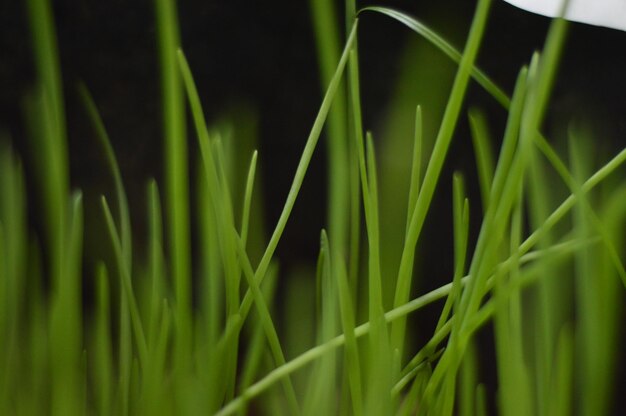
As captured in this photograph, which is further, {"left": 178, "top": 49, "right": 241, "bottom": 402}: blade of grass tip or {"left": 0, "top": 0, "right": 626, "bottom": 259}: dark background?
{"left": 0, "top": 0, "right": 626, "bottom": 259}: dark background

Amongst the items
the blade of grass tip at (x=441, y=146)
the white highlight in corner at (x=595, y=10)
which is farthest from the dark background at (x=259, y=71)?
the blade of grass tip at (x=441, y=146)

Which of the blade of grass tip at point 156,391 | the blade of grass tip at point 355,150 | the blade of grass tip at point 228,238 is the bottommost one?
the blade of grass tip at point 156,391

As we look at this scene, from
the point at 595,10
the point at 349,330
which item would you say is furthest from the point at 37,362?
the point at 595,10

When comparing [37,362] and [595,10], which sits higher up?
[595,10]

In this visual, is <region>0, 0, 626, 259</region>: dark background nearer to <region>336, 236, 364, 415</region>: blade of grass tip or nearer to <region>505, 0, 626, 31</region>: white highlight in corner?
Result: <region>505, 0, 626, 31</region>: white highlight in corner

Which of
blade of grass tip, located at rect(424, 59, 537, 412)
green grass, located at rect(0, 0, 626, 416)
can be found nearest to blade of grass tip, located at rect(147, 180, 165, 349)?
green grass, located at rect(0, 0, 626, 416)

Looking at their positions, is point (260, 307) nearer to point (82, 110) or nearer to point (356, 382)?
point (356, 382)

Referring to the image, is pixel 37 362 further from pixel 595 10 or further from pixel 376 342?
pixel 595 10

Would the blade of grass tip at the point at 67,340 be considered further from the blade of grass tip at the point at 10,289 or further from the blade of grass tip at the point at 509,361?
the blade of grass tip at the point at 509,361
